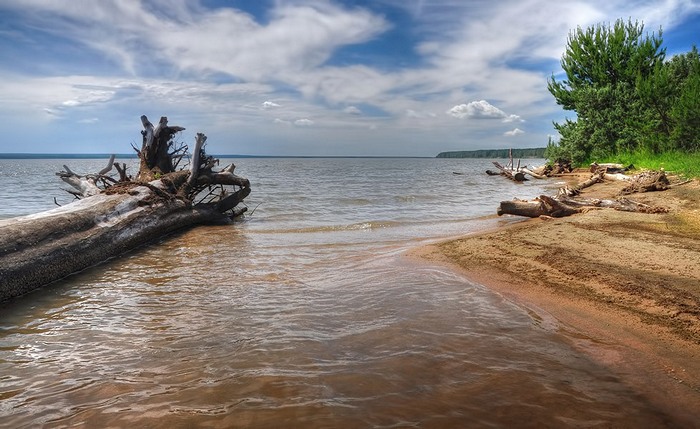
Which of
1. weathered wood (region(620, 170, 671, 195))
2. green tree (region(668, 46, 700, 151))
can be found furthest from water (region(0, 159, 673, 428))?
green tree (region(668, 46, 700, 151))

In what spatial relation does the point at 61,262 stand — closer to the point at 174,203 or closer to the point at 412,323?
the point at 174,203

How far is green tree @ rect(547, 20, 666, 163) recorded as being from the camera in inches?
1267

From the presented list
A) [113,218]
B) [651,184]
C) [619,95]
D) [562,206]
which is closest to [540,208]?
[562,206]

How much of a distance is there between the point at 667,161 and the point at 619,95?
38.4ft

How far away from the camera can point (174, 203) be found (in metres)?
10.4

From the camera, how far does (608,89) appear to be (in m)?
32.9

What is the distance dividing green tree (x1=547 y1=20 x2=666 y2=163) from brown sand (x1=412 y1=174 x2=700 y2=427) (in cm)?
2751

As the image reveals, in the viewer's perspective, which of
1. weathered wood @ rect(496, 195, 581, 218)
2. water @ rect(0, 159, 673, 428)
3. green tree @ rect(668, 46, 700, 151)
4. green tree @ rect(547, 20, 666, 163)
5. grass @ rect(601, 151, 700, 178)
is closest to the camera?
water @ rect(0, 159, 673, 428)

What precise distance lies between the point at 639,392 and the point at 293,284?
13.0 feet

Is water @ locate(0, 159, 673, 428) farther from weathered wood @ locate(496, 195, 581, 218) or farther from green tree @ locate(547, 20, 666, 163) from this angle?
green tree @ locate(547, 20, 666, 163)

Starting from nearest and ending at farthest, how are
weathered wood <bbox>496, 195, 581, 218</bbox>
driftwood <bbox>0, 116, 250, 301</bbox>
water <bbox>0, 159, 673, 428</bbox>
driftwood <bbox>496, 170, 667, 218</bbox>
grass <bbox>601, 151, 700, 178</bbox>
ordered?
1. water <bbox>0, 159, 673, 428</bbox>
2. driftwood <bbox>0, 116, 250, 301</bbox>
3. driftwood <bbox>496, 170, 667, 218</bbox>
4. weathered wood <bbox>496, 195, 581, 218</bbox>
5. grass <bbox>601, 151, 700, 178</bbox>

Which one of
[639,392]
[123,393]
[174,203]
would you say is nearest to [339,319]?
[123,393]

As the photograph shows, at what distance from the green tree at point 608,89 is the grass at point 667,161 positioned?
6.94ft

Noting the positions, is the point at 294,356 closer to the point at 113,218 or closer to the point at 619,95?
the point at 113,218
